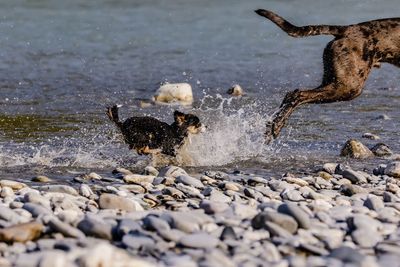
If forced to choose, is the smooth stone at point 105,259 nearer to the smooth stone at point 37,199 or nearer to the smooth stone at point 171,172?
the smooth stone at point 37,199

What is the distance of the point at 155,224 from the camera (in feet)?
14.6

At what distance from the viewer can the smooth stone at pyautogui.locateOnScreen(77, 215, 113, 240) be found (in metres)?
4.36

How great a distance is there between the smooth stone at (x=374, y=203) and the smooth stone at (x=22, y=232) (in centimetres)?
191

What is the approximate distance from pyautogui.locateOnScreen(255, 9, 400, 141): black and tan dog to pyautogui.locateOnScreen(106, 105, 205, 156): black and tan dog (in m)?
0.95

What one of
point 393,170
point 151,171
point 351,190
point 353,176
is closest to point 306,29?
point 393,170

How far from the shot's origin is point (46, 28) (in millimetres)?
17375

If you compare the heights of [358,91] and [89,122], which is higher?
[358,91]

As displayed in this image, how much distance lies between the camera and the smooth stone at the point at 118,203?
512 centimetres

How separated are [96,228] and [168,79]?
850 cm

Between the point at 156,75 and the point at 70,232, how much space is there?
885 centimetres

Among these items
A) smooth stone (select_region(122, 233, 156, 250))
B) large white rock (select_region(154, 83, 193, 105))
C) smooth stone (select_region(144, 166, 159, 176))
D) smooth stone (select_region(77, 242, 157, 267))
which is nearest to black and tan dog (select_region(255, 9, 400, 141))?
smooth stone (select_region(144, 166, 159, 176))

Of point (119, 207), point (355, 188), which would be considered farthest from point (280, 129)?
point (119, 207)

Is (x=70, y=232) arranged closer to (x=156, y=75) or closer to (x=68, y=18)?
(x=156, y=75)

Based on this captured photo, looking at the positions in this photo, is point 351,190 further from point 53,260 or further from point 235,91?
point 235,91
